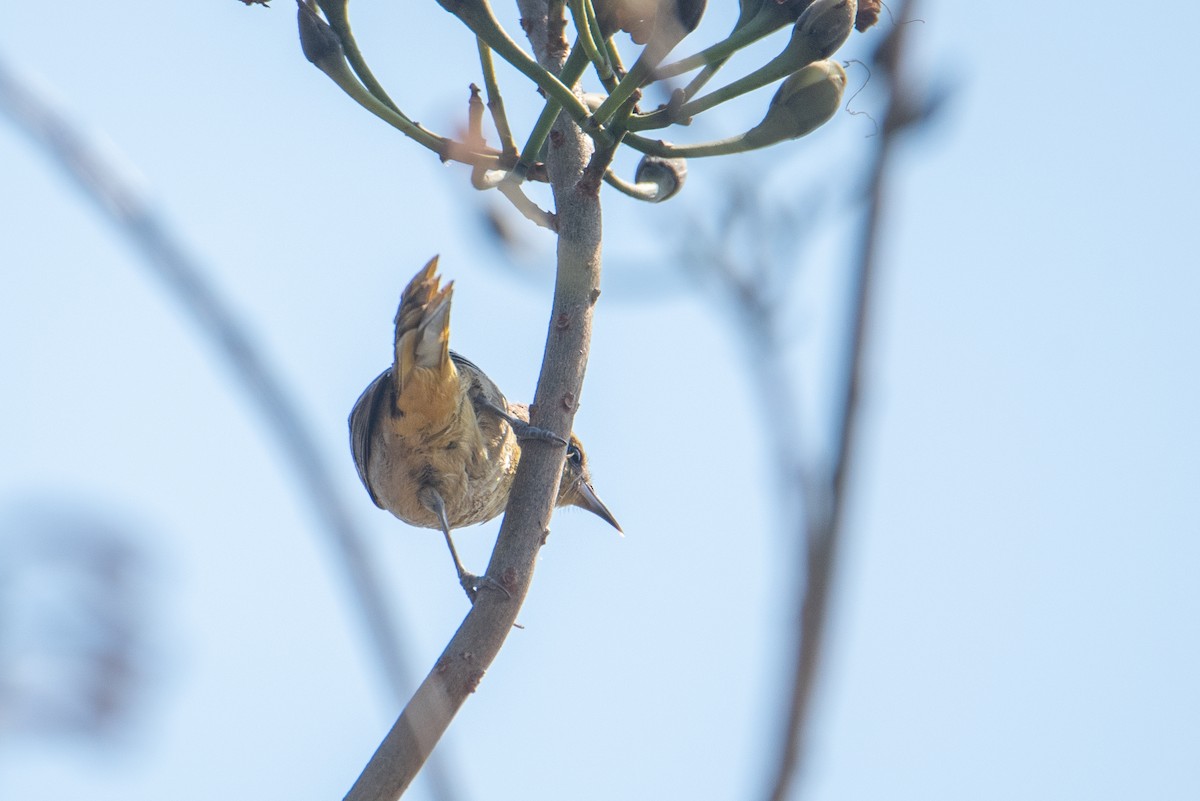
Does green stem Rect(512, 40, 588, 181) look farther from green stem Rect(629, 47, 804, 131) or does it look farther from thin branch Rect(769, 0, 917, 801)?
thin branch Rect(769, 0, 917, 801)

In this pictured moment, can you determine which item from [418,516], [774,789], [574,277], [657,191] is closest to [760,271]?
[774,789]

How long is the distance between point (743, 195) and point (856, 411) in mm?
1576

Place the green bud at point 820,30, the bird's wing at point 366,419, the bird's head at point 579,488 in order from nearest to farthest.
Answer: the green bud at point 820,30 → the bird's wing at point 366,419 → the bird's head at point 579,488

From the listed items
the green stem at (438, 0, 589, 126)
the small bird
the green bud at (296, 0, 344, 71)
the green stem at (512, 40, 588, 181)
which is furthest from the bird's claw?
the small bird

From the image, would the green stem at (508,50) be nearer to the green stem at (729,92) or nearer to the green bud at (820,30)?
the green stem at (729,92)

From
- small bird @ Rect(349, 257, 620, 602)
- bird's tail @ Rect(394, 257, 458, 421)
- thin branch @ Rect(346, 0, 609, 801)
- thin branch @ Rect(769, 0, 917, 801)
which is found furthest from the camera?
small bird @ Rect(349, 257, 620, 602)

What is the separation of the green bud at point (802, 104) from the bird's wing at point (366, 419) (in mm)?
2806

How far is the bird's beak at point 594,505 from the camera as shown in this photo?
7.07m

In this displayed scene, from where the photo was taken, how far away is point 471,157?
338 centimetres

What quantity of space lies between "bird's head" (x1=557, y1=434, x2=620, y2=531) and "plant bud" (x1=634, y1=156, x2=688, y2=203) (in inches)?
116

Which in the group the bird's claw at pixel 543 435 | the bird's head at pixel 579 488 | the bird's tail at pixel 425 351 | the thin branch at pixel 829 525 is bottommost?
the thin branch at pixel 829 525

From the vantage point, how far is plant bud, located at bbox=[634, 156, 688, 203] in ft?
12.5

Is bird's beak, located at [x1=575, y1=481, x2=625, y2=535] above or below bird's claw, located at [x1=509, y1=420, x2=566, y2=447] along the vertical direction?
above

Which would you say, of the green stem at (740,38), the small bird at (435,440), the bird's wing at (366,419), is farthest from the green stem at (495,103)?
the bird's wing at (366,419)
